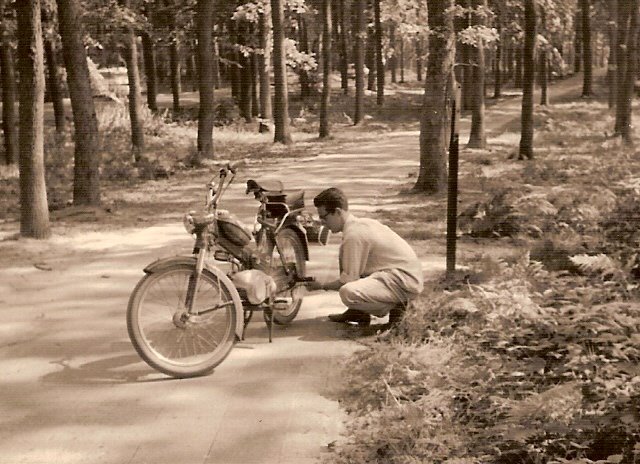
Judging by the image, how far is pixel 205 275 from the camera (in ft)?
19.6

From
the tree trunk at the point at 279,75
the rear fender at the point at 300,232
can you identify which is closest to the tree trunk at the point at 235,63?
the tree trunk at the point at 279,75

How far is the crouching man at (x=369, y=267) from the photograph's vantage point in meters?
6.92

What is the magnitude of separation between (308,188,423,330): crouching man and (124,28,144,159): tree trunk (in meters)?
15.3

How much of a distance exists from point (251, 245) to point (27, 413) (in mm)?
2367

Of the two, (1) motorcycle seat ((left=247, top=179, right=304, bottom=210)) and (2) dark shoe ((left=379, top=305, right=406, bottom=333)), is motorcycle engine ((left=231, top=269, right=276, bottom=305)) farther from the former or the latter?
(2) dark shoe ((left=379, top=305, right=406, bottom=333))

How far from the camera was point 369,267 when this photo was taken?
23.5 feet

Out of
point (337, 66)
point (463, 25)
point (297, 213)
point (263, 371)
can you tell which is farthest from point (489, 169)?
point (337, 66)

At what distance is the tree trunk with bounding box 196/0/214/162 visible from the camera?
21891 millimetres

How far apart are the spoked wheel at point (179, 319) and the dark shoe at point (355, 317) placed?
1410mm

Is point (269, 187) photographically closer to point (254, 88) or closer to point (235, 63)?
point (235, 63)

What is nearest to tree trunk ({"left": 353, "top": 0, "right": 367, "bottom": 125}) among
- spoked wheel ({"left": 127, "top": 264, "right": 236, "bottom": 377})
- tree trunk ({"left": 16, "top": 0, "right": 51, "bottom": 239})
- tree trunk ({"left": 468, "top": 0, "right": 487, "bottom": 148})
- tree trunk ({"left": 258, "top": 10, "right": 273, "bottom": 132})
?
tree trunk ({"left": 258, "top": 10, "right": 273, "bottom": 132})

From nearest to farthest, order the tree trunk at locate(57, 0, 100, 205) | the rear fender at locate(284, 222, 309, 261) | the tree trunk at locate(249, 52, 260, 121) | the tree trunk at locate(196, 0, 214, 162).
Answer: the rear fender at locate(284, 222, 309, 261)
the tree trunk at locate(57, 0, 100, 205)
the tree trunk at locate(196, 0, 214, 162)
the tree trunk at locate(249, 52, 260, 121)

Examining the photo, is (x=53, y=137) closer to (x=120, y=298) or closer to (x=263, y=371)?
(x=120, y=298)

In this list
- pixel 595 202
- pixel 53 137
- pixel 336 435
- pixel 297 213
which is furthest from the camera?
pixel 53 137
